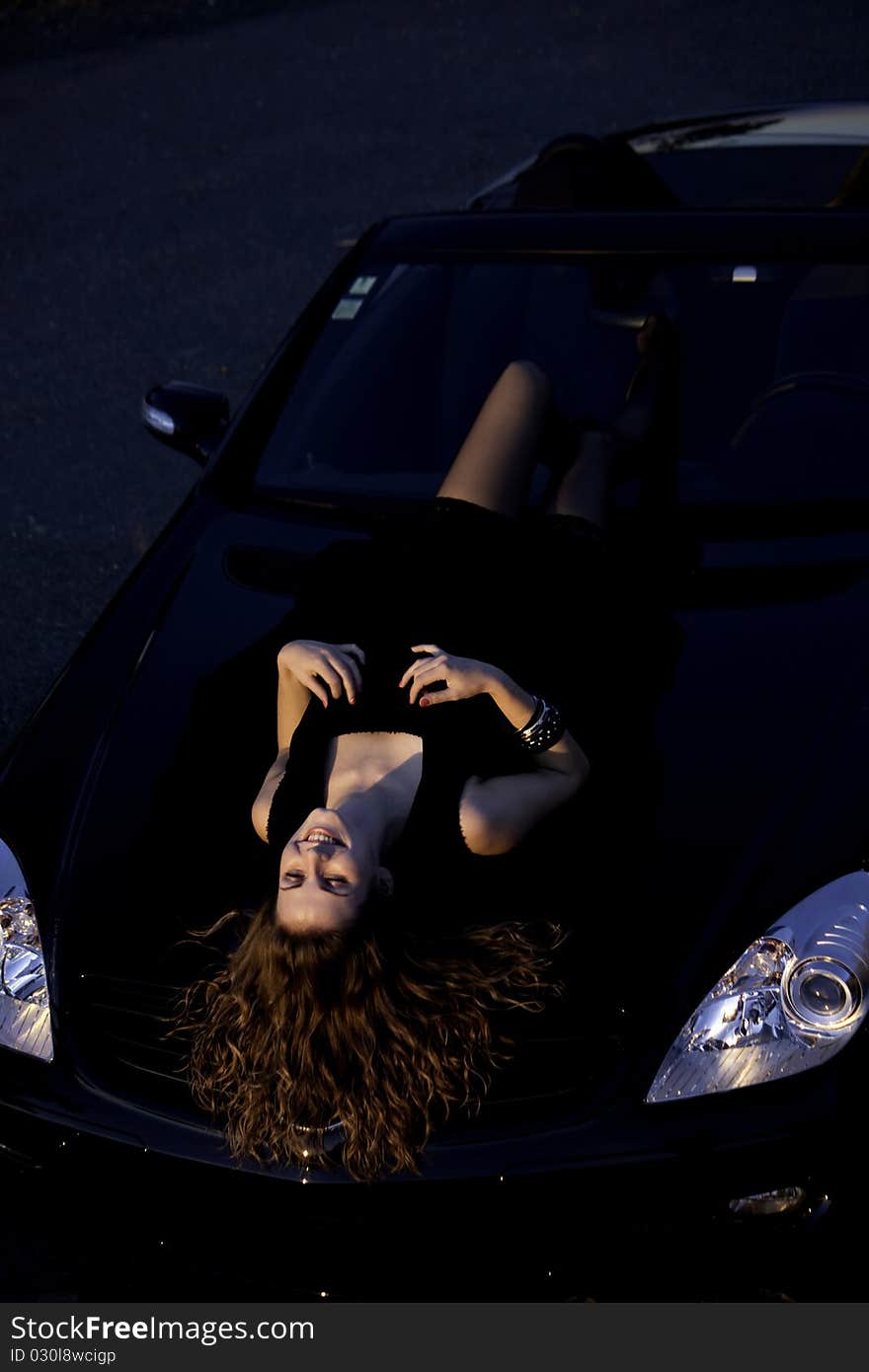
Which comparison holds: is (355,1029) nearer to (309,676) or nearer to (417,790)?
(417,790)

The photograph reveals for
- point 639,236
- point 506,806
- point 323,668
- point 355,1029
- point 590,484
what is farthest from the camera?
point 639,236

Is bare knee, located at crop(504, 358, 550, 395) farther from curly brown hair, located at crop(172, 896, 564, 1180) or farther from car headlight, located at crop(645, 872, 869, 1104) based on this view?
car headlight, located at crop(645, 872, 869, 1104)

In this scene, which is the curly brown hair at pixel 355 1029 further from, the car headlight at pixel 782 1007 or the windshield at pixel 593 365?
the windshield at pixel 593 365

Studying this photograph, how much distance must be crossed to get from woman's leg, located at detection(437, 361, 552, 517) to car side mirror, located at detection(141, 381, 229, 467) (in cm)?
71

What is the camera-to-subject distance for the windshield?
359 centimetres

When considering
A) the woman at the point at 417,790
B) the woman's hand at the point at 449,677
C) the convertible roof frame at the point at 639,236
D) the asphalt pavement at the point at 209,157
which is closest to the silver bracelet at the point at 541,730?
the woman at the point at 417,790

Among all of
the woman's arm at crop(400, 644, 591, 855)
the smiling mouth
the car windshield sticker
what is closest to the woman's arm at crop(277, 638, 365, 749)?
the woman's arm at crop(400, 644, 591, 855)

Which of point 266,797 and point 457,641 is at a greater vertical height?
point 457,641

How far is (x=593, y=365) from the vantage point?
13.4ft

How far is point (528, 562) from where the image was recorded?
3.38 meters

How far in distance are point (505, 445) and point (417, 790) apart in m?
1.05

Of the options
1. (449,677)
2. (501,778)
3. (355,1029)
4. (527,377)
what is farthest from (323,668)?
(527,377)

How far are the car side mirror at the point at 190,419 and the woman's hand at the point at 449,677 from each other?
1265 millimetres

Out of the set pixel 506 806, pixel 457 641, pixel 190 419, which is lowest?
pixel 506 806
